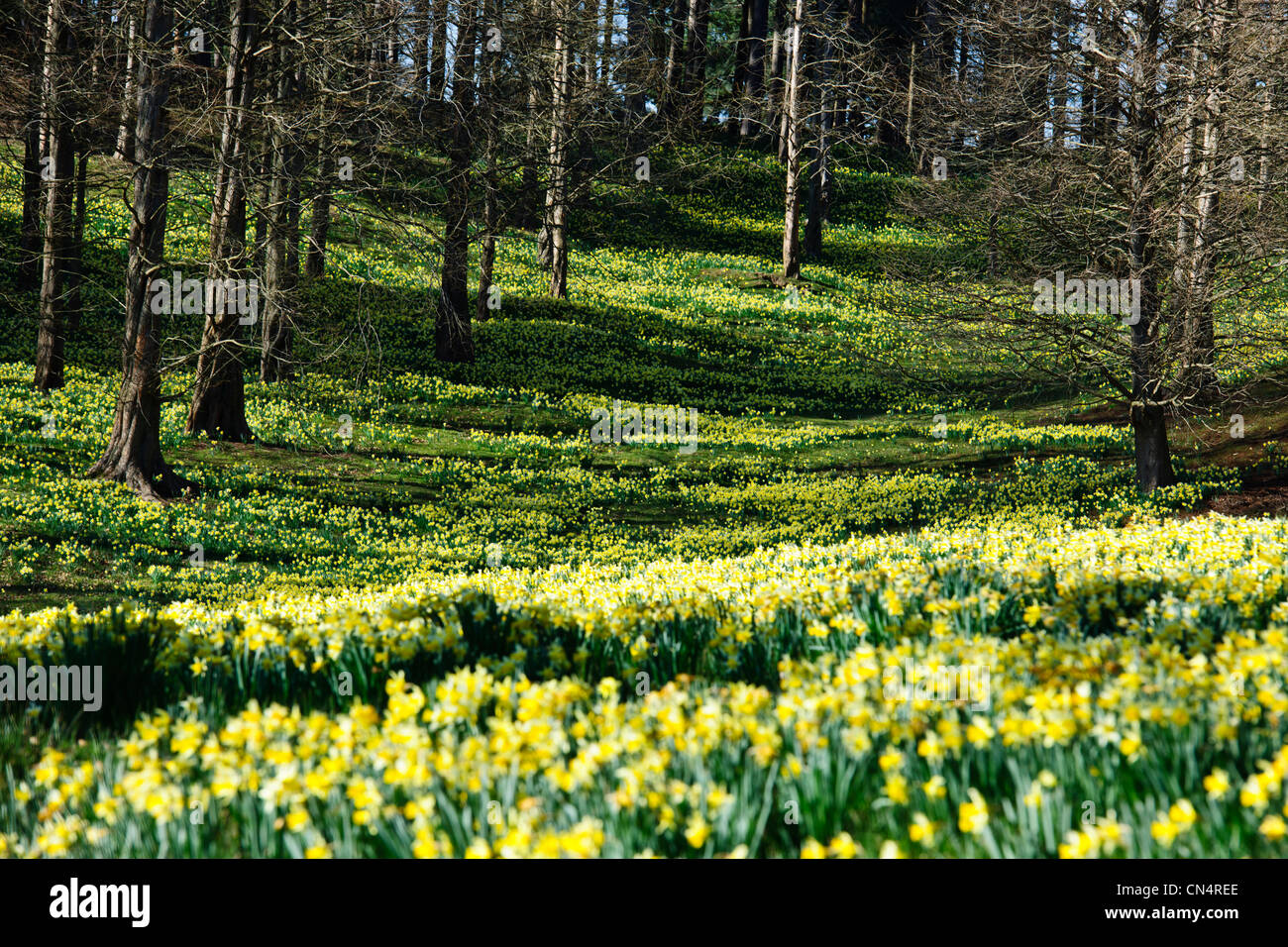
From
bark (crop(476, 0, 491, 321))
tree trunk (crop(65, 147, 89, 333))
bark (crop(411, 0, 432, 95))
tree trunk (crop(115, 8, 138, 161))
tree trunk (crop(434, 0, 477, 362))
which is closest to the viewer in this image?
tree trunk (crop(115, 8, 138, 161))

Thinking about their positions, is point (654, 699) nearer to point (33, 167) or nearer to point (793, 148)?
point (33, 167)

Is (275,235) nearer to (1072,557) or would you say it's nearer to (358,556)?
(358,556)

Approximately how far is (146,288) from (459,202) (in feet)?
21.1

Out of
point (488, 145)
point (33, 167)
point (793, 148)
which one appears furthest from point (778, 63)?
point (33, 167)

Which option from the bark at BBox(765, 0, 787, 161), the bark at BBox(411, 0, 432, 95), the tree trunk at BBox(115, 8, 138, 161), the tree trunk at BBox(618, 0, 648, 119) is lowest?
the tree trunk at BBox(115, 8, 138, 161)

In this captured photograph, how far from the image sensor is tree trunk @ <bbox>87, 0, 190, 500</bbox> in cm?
1109

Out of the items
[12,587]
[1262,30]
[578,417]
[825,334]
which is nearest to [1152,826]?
[12,587]

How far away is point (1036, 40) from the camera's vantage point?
1168 centimetres

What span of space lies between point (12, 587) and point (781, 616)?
27.7ft

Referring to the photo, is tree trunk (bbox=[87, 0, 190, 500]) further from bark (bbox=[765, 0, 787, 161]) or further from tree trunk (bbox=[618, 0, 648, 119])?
bark (bbox=[765, 0, 787, 161])

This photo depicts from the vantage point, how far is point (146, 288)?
36.6ft

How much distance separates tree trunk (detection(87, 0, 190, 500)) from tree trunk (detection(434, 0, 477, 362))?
142 inches

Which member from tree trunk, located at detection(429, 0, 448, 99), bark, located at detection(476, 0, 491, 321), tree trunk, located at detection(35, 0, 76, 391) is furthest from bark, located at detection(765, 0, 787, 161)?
tree trunk, located at detection(35, 0, 76, 391)

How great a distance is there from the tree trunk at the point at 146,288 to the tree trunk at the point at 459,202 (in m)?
3.62
